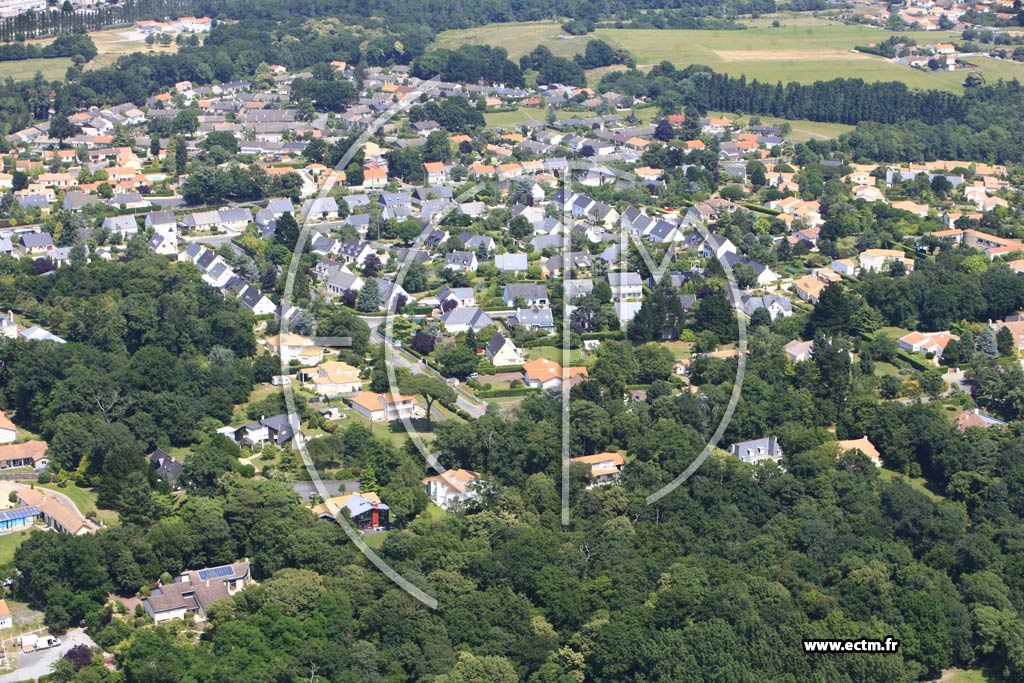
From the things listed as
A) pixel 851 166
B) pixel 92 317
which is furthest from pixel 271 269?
pixel 851 166

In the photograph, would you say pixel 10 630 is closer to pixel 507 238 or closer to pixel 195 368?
pixel 195 368

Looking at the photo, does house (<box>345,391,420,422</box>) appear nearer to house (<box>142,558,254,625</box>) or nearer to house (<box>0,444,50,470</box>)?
house (<box>0,444,50,470</box>)

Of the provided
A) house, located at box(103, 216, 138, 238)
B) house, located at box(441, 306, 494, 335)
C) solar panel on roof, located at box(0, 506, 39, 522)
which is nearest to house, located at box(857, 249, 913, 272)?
house, located at box(441, 306, 494, 335)

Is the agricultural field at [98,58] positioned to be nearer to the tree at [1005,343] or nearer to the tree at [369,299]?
the tree at [369,299]

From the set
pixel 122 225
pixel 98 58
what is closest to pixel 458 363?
pixel 122 225

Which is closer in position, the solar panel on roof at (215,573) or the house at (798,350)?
the solar panel on roof at (215,573)

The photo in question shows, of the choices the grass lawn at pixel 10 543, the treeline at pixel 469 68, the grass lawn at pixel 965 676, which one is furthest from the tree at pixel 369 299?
the treeline at pixel 469 68

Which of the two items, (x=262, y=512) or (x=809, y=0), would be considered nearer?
(x=262, y=512)
